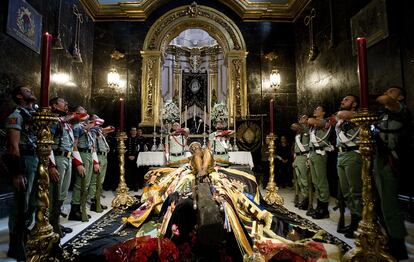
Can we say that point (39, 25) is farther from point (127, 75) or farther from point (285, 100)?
point (285, 100)

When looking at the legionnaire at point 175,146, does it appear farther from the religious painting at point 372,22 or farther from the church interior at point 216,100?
the religious painting at point 372,22

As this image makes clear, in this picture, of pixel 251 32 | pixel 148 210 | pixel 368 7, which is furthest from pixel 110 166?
pixel 368 7

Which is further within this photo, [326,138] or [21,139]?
[326,138]

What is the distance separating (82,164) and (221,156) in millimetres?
2606

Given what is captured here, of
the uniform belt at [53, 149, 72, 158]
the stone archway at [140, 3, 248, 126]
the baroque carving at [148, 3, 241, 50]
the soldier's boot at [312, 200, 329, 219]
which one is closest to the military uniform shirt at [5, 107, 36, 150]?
the uniform belt at [53, 149, 72, 158]

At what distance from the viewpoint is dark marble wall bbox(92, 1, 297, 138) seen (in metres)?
7.34

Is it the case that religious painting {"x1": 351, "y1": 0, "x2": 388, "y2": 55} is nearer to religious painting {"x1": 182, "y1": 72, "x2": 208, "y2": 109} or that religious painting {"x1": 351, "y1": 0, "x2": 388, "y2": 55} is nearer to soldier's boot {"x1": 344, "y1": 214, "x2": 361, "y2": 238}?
soldier's boot {"x1": 344, "y1": 214, "x2": 361, "y2": 238}

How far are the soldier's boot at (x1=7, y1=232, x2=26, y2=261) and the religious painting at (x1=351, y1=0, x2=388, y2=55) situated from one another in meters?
5.65

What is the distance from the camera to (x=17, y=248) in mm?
2320

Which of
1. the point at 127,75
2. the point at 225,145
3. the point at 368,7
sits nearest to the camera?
the point at 368,7

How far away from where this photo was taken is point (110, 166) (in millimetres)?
6469

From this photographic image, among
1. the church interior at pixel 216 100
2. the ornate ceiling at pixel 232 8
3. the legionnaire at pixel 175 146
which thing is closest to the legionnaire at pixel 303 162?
Result: the church interior at pixel 216 100

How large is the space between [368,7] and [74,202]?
19.8 ft

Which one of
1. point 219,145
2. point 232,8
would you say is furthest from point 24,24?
point 232,8
